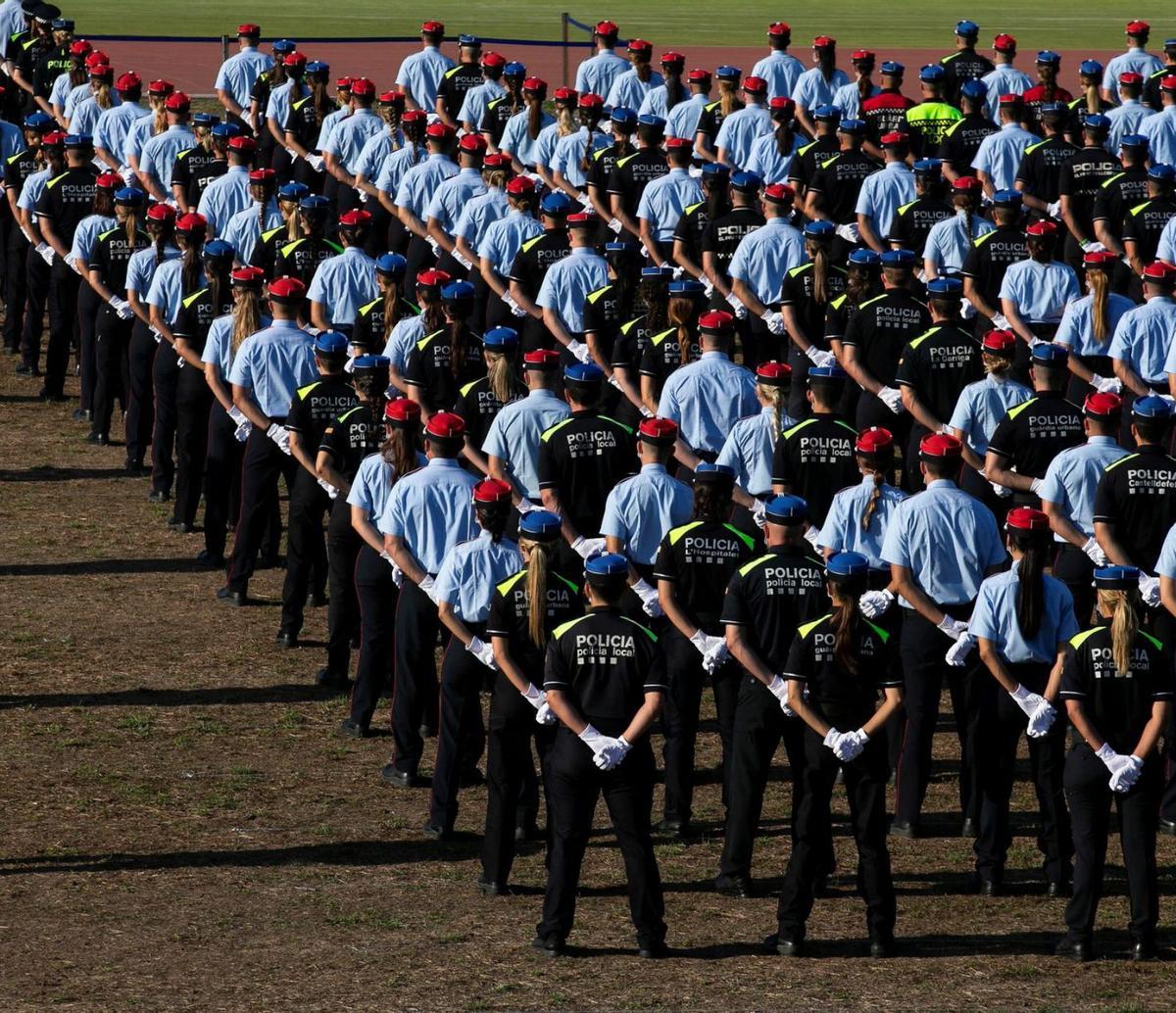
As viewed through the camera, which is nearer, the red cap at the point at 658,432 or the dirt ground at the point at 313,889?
the dirt ground at the point at 313,889

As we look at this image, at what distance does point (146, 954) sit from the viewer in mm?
10477

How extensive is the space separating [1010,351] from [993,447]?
0.67m

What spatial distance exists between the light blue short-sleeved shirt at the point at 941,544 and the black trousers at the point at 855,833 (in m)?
1.52

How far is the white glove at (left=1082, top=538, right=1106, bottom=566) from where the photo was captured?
12594 millimetres

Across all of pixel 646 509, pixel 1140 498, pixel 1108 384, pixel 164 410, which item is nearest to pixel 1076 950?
pixel 1140 498

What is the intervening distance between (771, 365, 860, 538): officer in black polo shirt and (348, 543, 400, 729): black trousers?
2291mm

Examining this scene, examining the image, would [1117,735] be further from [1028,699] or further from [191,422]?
[191,422]

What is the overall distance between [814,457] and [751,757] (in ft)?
7.70

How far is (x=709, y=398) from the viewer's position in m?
13.9

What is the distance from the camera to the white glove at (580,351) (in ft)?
53.4

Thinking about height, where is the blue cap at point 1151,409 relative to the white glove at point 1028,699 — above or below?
above

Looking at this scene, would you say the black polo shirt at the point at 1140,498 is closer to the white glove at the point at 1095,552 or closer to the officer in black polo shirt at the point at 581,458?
the white glove at the point at 1095,552

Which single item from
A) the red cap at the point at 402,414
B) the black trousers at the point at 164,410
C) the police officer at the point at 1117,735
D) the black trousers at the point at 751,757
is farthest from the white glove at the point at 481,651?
the black trousers at the point at 164,410

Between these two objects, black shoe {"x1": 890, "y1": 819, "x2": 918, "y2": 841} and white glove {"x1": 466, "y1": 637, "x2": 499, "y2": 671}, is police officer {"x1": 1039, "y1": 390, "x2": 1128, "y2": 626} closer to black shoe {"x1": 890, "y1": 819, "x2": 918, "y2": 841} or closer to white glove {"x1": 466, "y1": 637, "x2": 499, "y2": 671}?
black shoe {"x1": 890, "y1": 819, "x2": 918, "y2": 841}
